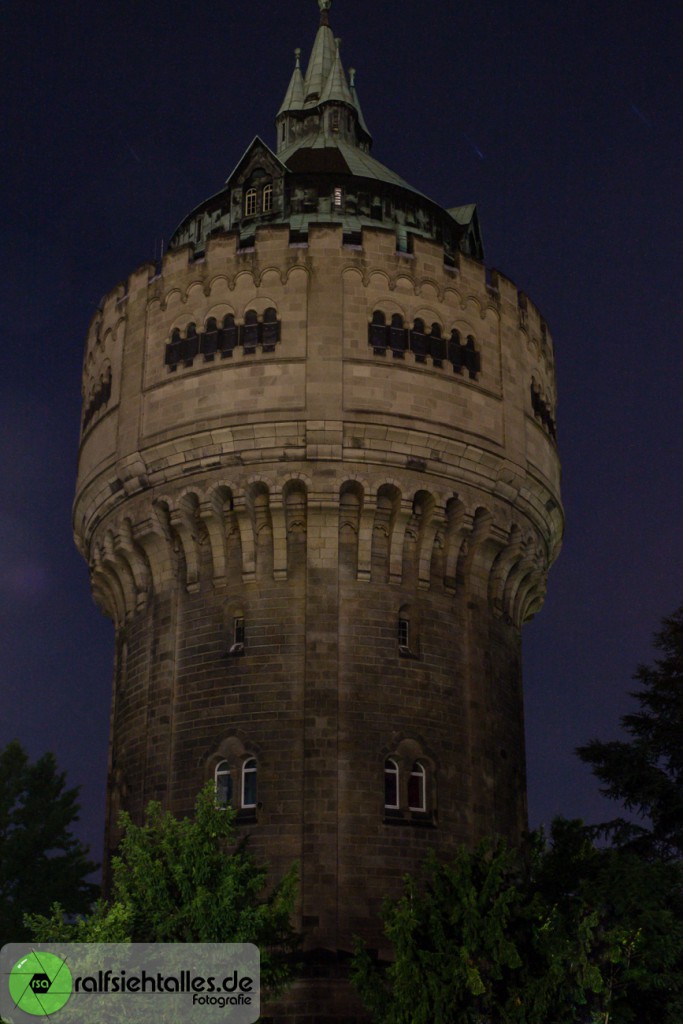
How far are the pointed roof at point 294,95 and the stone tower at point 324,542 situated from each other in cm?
1110

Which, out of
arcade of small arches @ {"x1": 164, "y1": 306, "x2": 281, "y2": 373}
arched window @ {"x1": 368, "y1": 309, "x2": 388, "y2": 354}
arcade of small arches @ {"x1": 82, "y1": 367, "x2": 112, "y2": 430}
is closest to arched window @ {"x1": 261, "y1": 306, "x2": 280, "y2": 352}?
arcade of small arches @ {"x1": 164, "y1": 306, "x2": 281, "y2": 373}

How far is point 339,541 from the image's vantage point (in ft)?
122

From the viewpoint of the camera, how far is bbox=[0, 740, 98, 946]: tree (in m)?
47.0

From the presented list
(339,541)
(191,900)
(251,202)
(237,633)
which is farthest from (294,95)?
Answer: (191,900)

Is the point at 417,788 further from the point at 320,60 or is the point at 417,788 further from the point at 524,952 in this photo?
the point at 320,60

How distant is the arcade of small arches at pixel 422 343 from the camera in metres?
38.9

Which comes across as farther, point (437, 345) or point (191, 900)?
point (437, 345)

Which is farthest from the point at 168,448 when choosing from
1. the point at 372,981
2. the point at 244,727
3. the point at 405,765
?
the point at 372,981

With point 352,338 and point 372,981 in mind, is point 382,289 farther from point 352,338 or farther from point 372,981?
point 372,981

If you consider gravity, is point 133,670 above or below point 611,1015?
above

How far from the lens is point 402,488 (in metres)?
37.5

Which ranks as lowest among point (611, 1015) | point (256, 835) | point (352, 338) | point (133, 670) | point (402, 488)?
point (611, 1015)

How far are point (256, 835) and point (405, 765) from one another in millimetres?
4333

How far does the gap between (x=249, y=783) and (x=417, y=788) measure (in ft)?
14.6
